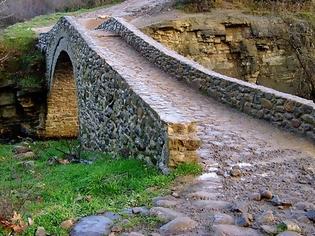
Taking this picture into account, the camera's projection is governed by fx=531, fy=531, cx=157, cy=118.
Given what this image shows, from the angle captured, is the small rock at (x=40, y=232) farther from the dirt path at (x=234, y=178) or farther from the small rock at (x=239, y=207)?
the small rock at (x=239, y=207)

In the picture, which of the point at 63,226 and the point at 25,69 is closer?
the point at 63,226

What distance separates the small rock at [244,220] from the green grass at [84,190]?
0.78 meters

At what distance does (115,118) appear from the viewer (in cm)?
920

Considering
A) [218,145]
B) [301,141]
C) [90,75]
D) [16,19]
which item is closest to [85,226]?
[218,145]

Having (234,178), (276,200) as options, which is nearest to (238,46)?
(234,178)

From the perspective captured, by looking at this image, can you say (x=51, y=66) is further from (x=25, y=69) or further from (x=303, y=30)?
(x=303, y=30)

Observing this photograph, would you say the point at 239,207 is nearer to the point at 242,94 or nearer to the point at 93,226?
the point at 93,226

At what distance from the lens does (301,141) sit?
7246 millimetres

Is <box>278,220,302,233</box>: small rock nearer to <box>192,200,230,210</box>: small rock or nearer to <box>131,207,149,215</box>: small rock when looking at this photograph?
<box>192,200,230,210</box>: small rock

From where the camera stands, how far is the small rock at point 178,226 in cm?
462

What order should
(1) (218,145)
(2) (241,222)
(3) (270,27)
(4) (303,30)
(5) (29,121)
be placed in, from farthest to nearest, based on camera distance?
(5) (29,121) < (3) (270,27) < (4) (303,30) < (1) (218,145) < (2) (241,222)

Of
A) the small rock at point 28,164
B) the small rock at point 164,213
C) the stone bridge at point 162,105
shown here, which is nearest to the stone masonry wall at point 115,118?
the stone bridge at point 162,105

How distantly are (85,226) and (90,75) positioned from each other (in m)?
6.86

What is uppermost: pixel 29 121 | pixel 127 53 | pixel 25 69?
pixel 127 53
